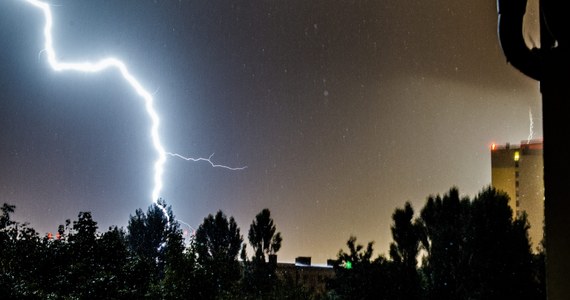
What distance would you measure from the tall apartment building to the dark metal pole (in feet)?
126

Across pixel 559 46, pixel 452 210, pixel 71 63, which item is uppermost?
pixel 71 63

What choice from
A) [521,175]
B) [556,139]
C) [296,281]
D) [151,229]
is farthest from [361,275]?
[521,175]

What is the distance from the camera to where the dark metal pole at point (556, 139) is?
1.78 m

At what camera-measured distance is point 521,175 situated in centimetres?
4025

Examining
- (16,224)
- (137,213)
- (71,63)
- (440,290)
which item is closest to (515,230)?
(440,290)

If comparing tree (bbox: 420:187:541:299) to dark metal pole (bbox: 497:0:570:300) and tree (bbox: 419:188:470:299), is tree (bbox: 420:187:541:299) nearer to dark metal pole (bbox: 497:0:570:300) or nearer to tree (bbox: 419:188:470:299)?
tree (bbox: 419:188:470:299)

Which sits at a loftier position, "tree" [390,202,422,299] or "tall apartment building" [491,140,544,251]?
"tall apartment building" [491,140,544,251]

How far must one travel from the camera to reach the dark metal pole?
5.84 ft

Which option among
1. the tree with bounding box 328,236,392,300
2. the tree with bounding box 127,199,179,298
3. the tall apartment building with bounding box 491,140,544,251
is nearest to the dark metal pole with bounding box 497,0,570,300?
the tree with bounding box 328,236,392,300

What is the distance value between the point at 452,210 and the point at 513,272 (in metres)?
5.48

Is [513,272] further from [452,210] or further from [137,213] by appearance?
[137,213]

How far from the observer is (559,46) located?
1880mm

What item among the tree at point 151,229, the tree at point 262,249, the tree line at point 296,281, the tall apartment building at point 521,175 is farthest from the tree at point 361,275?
the tall apartment building at point 521,175

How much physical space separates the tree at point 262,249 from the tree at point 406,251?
21.9ft
